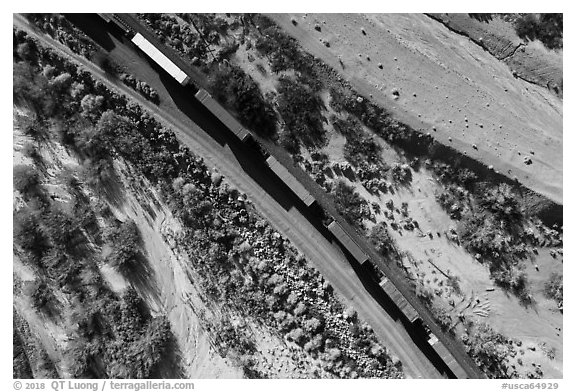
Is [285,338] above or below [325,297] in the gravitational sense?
below

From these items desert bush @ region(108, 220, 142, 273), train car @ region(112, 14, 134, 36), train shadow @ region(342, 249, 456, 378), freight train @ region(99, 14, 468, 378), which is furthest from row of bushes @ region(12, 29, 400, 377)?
train car @ region(112, 14, 134, 36)

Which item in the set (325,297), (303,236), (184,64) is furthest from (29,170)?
(325,297)

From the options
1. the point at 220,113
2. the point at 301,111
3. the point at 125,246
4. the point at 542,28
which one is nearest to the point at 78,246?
the point at 125,246

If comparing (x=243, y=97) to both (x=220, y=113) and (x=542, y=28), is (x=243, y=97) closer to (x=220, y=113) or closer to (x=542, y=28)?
(x=220, y=113)

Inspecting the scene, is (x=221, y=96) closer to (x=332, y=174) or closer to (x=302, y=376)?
(x=332, y=174)

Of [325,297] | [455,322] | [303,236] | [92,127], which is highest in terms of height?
[455,322]

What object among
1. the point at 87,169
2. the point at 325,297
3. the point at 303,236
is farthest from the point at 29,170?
the point at 325,297

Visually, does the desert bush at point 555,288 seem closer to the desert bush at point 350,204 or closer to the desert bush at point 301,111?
the desert bush at point 350,204
